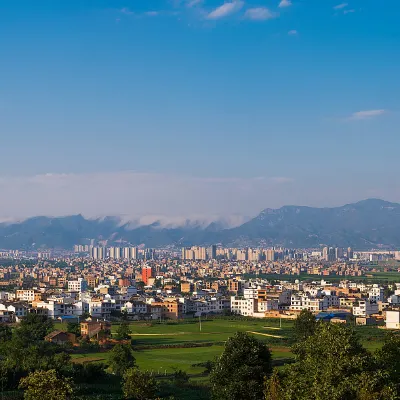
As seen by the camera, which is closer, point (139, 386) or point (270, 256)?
point (139, 386)

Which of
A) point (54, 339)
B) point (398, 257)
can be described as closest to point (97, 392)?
point (54, 339)

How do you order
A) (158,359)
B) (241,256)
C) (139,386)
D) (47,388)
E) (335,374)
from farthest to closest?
(241,256), (158,359), (139,386), (47,388), (335,374)

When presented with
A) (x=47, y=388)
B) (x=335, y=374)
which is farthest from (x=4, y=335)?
(x=335, y=374)

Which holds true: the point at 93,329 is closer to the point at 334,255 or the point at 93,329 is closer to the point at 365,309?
the point at 365,309

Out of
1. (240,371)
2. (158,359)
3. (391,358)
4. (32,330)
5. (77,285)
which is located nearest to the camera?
(391,358)

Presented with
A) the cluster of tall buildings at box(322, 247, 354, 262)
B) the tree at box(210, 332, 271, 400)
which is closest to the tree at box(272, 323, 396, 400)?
the tree at box(210, 332, 271, 400)

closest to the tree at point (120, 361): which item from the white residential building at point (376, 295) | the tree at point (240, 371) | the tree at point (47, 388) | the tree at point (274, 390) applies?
the tree at point (240, 371)
